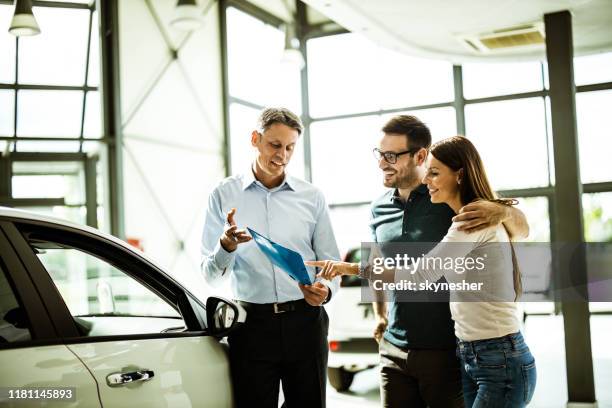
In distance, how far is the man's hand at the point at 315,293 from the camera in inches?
100

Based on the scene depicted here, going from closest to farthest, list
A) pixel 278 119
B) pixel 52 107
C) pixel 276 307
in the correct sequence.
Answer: pixel 276 307, pixel 278 119, pixel 52 107

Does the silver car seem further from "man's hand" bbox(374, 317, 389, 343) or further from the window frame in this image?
"man's hand" bbox(374, 317, 389, 343)

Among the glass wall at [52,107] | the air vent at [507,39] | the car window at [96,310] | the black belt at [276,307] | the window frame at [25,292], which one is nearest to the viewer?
the window frame at [25,292]

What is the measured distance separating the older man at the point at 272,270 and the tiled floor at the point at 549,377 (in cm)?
342

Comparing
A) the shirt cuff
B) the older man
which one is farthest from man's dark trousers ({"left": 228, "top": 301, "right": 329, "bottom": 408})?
the shirt cuff

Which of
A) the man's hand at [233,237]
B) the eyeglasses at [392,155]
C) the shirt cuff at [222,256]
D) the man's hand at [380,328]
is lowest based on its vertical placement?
the man's hand at [380,328]

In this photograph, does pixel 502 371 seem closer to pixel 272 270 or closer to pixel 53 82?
pixel 272 270

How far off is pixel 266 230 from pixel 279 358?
543 mm

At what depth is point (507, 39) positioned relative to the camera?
6168mm

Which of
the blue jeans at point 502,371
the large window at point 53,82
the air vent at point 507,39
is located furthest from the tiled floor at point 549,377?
the large window at point 53,82

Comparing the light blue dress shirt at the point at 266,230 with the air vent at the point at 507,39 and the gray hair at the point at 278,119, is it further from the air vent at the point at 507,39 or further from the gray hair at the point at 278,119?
the air vent at the point at 507,39

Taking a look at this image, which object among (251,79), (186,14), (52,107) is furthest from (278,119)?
(251,79)

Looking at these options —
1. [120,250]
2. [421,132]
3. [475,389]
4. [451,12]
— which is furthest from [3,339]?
[451,12]

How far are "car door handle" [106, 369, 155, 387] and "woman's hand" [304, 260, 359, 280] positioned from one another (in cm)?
80
